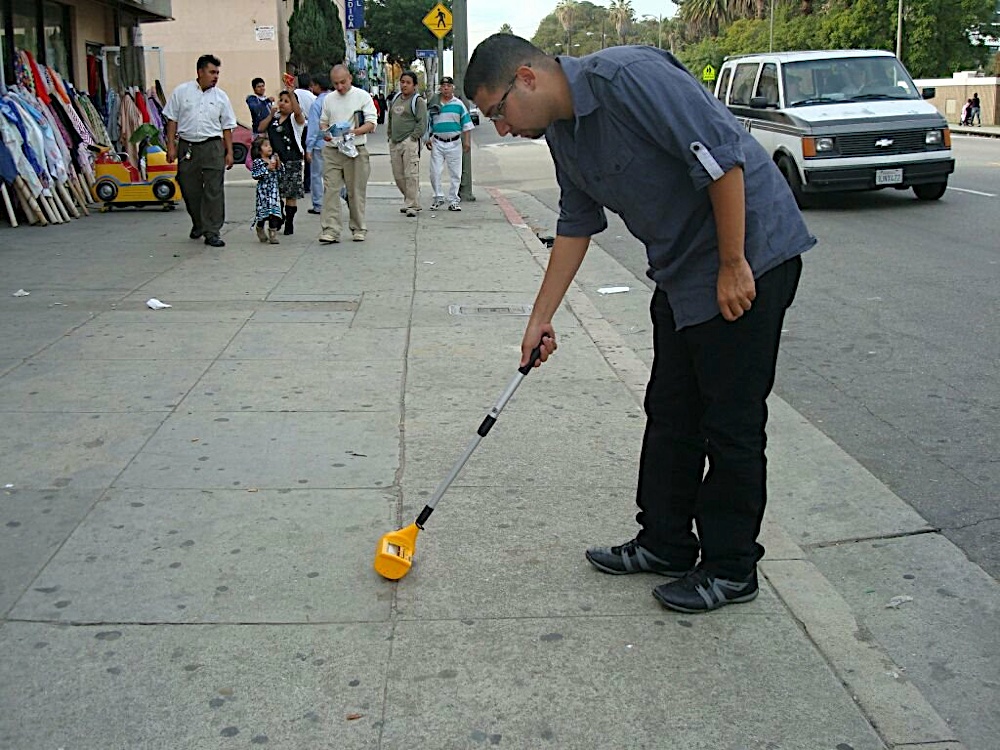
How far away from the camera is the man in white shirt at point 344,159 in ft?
40.2

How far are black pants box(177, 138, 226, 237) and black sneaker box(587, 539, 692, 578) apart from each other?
348 inches

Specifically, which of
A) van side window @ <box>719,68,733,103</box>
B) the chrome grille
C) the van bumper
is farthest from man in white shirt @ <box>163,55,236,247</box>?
van side window @ <box>719,68,733,103</box>

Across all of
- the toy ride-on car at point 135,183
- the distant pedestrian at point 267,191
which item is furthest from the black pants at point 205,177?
the toy ride-on car at point 135,183

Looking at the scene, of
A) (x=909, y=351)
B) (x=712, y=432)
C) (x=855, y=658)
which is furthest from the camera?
(x=909, y=351)

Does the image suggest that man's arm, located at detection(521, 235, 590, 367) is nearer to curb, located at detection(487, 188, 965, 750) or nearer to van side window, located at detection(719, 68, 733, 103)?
curb, located at detection(487, 188, 965, 750)

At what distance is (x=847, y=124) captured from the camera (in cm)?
1448

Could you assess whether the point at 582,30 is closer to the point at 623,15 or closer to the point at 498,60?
the point at 623,15

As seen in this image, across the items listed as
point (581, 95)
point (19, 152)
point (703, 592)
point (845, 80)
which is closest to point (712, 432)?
point (703, 592)

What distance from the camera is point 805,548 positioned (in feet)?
14.2

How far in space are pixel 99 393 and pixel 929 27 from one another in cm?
5603

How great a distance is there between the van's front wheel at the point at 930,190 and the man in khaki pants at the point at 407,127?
6.55 m

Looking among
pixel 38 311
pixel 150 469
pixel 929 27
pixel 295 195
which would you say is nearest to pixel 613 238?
pixel 295 195

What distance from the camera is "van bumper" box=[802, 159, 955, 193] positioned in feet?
47.5

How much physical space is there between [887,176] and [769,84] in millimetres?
2300
